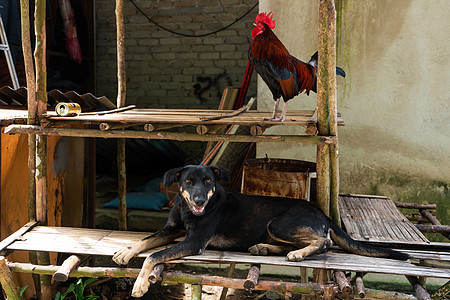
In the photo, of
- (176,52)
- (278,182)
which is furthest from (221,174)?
(176,52)

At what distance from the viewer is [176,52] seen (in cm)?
965

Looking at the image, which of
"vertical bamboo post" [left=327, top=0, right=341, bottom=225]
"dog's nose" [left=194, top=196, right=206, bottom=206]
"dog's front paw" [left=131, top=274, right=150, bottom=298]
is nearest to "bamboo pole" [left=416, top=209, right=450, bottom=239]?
"vertical bamboo post" [left=327, top=0, right=341, bottom=225]

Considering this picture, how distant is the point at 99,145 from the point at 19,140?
472 cm

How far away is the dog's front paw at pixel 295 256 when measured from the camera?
3363mm

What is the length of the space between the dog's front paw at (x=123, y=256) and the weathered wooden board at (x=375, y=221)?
185cm

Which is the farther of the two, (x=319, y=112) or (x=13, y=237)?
(x=13, y=237)

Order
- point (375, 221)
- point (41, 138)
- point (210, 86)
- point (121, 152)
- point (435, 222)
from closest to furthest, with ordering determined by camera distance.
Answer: point (41, 138)
point (375, 221)
point (435, 222)
point (121, 152)
point (210, 86)

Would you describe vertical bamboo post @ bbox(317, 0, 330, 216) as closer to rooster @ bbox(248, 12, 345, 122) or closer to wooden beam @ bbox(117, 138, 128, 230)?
rooster @ bbox(248, 12, 345, 122)

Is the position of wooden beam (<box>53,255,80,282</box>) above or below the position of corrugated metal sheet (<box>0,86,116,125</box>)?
below

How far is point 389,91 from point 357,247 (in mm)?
2864

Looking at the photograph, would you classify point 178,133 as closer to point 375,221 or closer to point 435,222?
point 375,221

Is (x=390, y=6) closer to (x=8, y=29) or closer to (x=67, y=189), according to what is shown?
(x=67, y=189)

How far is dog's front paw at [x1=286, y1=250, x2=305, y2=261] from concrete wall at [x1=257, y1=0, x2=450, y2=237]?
2.78 metres

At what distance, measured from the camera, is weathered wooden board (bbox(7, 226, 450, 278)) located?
3297 mm
